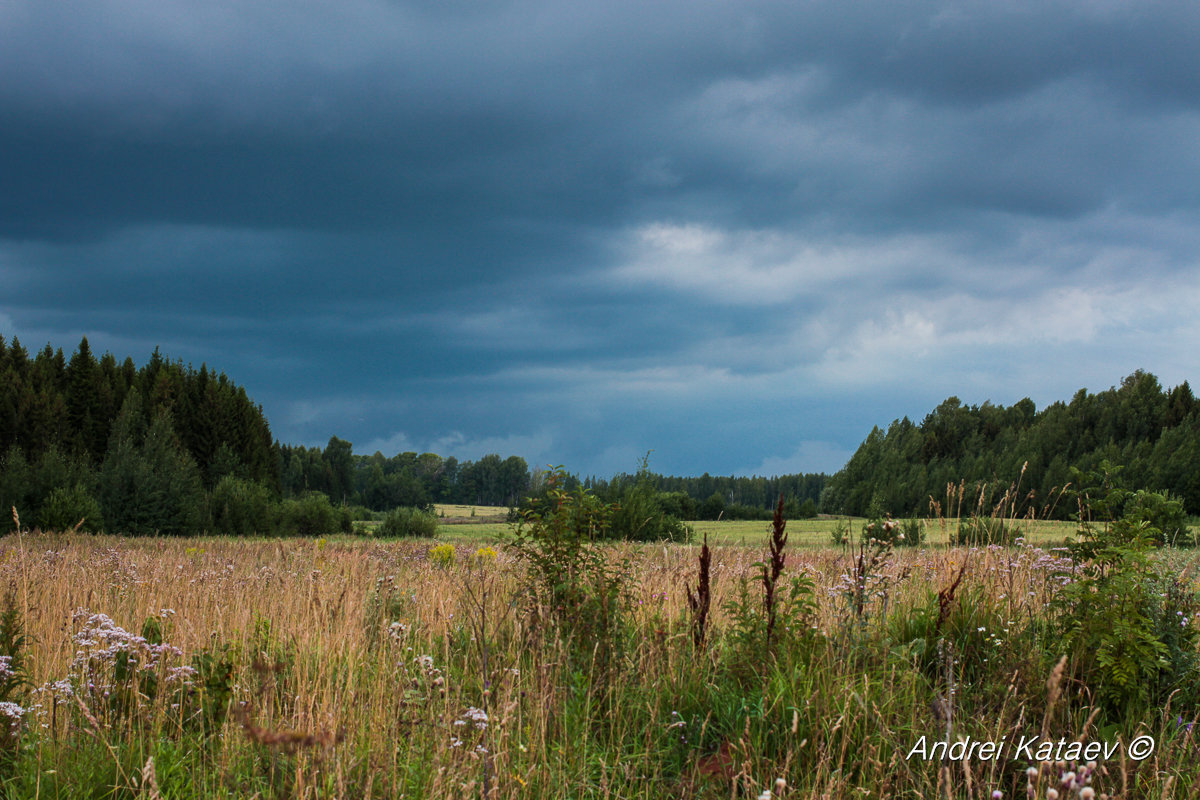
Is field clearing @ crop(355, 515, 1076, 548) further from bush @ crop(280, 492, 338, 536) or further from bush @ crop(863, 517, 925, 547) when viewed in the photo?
bush @ crop(280, 492, 338, 536)

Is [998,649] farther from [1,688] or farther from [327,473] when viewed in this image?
[327,473]

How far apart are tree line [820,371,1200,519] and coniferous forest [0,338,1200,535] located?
165 millimetres

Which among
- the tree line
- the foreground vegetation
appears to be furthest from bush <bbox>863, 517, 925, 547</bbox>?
the tree line

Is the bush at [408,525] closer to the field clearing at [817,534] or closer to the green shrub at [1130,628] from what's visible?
the field clearing at [817,534]

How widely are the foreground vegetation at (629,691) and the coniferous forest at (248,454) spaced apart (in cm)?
201

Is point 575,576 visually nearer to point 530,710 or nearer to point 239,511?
point 530,710

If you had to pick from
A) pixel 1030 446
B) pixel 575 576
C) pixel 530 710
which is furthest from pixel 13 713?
pixel 1030 446

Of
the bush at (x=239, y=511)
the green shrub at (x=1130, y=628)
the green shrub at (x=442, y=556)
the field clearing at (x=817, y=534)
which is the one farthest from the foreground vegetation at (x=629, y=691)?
Result: the bush at (x=239, y=511)

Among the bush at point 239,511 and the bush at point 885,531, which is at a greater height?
the bush at point 885,531

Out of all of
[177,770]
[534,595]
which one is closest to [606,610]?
[534,595]

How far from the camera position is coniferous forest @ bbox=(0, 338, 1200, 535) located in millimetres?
32906

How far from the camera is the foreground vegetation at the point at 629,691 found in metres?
3.06

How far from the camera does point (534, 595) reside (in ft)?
16.9

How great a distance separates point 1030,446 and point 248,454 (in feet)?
220
